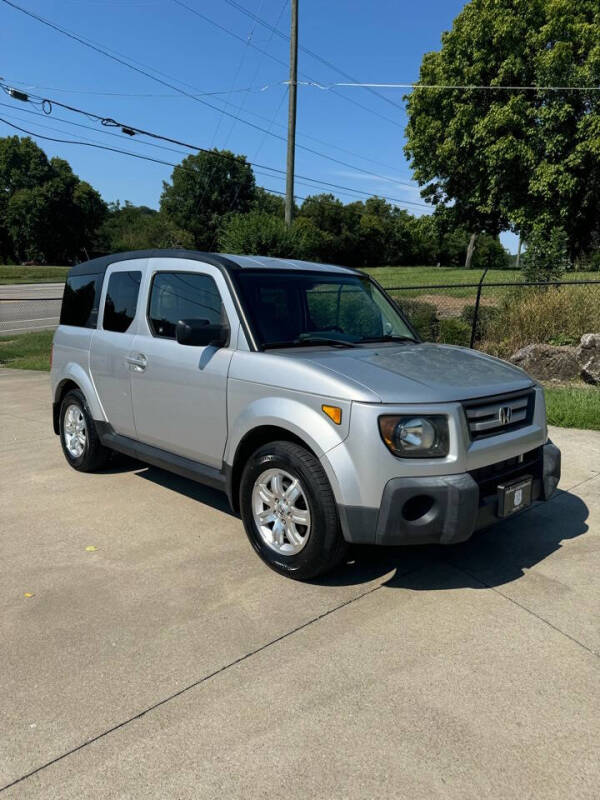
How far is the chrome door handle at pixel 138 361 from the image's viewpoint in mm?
4547

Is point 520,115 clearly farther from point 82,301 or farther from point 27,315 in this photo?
point 82,301

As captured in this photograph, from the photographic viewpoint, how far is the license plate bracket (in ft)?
11.0

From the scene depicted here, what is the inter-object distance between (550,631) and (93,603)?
233 centimetres

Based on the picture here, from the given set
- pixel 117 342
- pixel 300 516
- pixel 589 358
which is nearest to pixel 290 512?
pixel 300 516

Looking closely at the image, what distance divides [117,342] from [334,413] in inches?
92.0

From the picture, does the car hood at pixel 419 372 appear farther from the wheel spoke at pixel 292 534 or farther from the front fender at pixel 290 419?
the wheel spoke at pixel 292 534

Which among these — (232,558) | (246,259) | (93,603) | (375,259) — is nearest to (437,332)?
(246,259)

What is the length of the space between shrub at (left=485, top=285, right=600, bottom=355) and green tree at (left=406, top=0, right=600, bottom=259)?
63.4ft

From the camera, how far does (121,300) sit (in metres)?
5.03

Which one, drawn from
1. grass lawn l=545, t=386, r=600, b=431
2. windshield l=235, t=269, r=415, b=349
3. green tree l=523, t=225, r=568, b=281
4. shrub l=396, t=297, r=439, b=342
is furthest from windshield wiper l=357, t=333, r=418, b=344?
green tree l=523, t=225, r=568, b=281

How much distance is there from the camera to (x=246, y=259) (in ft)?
14.6

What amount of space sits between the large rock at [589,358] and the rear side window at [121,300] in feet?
22.7

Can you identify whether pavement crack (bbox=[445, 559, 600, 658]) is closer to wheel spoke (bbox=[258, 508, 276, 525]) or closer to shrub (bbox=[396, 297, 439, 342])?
wheel spoke (bbox=[258, 508, 276, 525])

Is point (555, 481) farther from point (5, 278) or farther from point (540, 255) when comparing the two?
point (5, 278)
